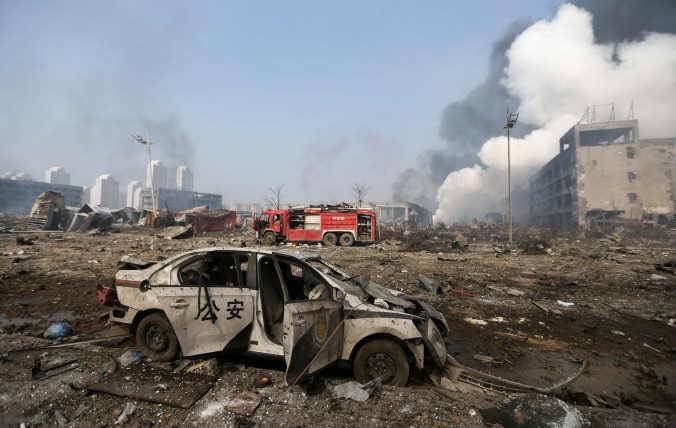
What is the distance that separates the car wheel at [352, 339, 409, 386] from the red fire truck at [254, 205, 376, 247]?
1664 cm

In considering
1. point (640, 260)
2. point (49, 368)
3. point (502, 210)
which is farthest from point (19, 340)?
point (502, 210)

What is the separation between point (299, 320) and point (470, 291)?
661cm

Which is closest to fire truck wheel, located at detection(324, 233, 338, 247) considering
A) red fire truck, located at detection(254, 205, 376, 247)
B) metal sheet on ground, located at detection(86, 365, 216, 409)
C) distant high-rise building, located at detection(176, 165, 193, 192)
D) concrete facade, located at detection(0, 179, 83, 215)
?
red fire truck, located at detection(254, 205, 376, 247)

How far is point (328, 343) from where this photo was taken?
3.23 meters

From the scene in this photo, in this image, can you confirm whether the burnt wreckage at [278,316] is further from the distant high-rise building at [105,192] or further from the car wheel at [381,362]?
the distant high-rise building at [105,192]

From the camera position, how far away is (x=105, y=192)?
5591 inches

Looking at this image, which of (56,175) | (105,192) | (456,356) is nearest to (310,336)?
(456,356)

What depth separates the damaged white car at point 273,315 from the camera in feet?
10.6

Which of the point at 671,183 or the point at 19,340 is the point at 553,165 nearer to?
the point at 671,183

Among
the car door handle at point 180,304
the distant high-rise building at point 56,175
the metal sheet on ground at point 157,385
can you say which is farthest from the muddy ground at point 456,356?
the distant high-rise building at point 56,175

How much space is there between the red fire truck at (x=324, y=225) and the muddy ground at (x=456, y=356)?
9.76 m

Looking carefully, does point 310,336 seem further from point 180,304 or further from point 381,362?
point 180,304

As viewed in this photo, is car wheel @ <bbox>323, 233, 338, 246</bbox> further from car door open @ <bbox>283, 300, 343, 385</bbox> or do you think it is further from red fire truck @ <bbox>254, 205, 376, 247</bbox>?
car door open @ <bbox>283, 300, 343, 385</bbox>

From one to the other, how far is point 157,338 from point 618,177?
56693mm
